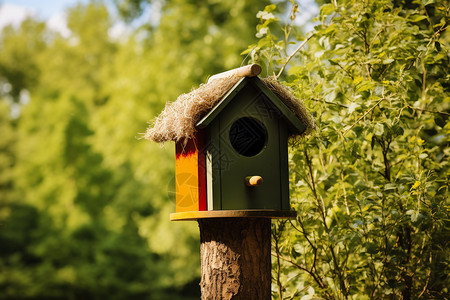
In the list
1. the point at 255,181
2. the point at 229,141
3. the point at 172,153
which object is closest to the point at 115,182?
the point at 172,153

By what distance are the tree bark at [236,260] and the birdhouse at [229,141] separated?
4.6 inches

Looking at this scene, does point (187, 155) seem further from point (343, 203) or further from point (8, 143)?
point (8, 143)

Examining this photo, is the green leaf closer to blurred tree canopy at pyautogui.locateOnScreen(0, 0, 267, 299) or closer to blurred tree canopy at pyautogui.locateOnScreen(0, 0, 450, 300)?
blurred tree canopy at pyautogui.locateOnScreen(0, 0, 450, 300)

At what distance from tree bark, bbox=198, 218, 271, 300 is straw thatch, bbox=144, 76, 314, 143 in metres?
0.53

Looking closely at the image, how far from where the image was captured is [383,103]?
3201 millimetres

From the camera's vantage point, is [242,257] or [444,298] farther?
[444,298]

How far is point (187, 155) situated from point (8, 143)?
17.5 m

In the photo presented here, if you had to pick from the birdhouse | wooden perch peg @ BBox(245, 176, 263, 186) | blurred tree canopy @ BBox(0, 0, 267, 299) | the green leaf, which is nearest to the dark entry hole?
the birdhouse

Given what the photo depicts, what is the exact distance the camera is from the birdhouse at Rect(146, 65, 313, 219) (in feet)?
8.91

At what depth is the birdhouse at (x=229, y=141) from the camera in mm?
2717

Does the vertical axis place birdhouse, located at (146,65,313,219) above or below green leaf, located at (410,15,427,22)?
below

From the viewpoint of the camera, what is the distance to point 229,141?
9.20 feet

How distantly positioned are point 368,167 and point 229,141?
1.24m

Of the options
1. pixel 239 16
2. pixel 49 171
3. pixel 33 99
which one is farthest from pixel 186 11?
pixel 33 99
